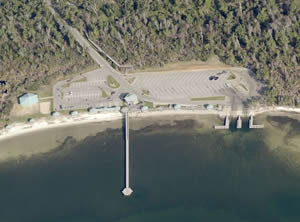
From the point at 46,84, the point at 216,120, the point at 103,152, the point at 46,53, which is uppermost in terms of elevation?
the point at 46,53

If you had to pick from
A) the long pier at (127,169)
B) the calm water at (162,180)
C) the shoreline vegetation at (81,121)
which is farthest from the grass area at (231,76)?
the long pier at (127,169)

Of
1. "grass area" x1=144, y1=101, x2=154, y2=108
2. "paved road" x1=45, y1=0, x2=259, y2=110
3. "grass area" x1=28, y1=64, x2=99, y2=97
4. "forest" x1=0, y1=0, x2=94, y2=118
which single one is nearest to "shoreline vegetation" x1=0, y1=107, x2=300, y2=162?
"grass area" x1=144, y1=101, x2=154, y2=108

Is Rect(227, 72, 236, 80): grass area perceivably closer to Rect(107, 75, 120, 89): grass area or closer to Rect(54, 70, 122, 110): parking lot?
Rect(107, 75, 120, 89): grass area

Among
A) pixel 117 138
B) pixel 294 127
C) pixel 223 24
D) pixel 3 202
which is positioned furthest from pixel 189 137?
pixel 3 202

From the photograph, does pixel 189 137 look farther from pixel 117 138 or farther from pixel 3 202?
pixel 3 202

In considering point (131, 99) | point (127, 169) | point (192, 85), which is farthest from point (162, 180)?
point (192, 85)
